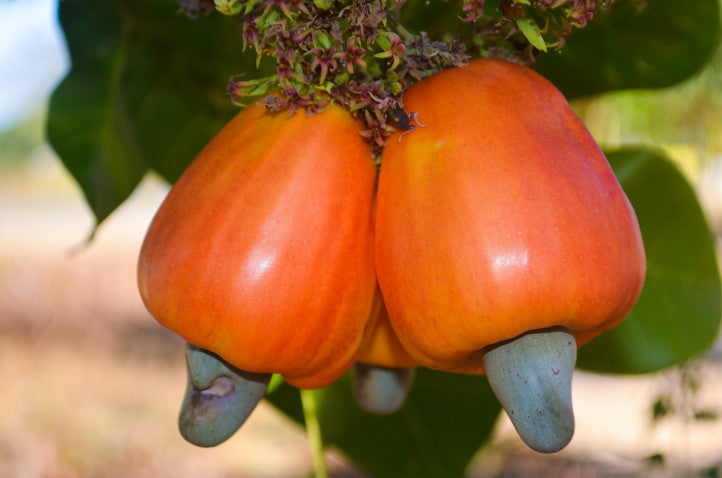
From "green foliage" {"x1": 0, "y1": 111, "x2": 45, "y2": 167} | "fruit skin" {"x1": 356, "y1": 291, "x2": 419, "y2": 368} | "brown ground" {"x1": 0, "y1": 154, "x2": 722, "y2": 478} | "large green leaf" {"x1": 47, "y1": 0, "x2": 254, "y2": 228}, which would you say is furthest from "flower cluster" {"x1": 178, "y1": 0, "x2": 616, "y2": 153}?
"green foliage" {"x1": 0, "y1": 111, "x2": 45, "y2": 167}

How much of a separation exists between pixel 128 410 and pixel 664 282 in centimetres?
290

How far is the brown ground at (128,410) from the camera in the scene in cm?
274

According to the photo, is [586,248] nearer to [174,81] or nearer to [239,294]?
[239,294]

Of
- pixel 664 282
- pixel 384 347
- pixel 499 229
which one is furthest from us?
pixel 664 282

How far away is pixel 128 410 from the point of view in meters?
3.39

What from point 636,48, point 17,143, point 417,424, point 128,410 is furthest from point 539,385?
point 17,143

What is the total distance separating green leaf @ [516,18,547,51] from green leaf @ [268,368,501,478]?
0.49 meters

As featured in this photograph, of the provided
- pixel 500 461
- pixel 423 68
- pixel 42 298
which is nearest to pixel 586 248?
pixel 423 68

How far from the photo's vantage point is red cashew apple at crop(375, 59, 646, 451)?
481 millimetres

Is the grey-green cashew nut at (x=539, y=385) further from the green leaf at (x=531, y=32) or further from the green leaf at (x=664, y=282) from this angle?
the green leaf at (x=664, y=282)

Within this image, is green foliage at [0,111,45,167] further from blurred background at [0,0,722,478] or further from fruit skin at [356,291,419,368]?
fruit skin at [356,291,419,368]

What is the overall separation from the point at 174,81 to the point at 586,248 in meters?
0.57

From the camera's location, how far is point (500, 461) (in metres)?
2.74

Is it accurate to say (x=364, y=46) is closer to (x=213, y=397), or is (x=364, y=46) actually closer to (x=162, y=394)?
(x=213, y=397)
